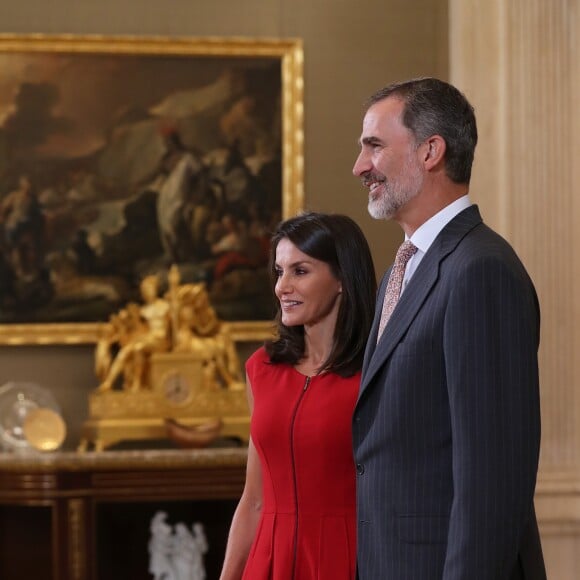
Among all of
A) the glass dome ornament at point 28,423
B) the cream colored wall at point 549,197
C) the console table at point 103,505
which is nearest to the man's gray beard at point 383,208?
the cream colored wall at point 549,197

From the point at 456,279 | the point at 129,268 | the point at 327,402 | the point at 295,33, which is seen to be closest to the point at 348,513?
the point at 327,402

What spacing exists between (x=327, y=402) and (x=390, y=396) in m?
1.01

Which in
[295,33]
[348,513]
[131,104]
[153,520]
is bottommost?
[153,520]

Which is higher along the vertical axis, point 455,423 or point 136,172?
point 136,172

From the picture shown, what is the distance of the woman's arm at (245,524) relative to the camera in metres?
3.66

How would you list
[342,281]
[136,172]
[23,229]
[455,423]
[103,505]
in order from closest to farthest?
1. [455,423]
2. [342,281]
3. [103,505]
4. [23,229]
5. [136,172]

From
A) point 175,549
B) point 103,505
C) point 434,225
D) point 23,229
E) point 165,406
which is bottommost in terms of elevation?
point 175,549

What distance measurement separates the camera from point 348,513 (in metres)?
3.48

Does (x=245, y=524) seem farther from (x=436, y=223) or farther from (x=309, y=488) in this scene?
(x=436, y=223)

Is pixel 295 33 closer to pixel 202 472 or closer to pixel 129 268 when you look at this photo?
pixel 129 268

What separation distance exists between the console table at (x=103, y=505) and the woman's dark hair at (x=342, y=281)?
3424 millimetres

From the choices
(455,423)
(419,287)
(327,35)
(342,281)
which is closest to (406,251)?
(419,287)

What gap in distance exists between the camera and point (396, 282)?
110 inches

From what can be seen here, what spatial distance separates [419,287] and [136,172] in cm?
562
